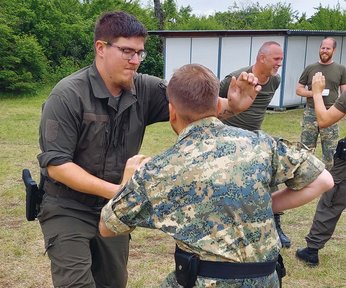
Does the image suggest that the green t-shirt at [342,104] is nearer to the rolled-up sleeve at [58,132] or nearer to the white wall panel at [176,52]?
the rolled-up sleeve at [58,132]

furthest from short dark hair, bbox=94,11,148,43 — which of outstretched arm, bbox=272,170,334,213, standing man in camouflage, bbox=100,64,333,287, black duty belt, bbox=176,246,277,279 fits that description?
black duty belt, bbox=176,246,277,279

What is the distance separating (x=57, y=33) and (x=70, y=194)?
70.4 ft

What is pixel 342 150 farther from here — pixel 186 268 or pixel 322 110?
pixel 186 268

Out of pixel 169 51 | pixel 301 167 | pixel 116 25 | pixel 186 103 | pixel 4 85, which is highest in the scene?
pixel 116 25

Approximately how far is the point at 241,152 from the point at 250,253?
1.35 ft

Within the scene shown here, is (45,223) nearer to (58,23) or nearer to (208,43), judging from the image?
(208,43)

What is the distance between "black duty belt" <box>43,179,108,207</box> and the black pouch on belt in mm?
932

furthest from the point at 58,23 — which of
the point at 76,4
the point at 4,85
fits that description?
the point at 4,85

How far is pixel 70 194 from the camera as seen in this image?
2910 mm

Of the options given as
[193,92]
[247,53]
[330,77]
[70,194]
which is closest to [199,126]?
[193,92]

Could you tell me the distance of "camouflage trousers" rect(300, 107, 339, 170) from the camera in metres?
6.92

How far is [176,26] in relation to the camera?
2839cm

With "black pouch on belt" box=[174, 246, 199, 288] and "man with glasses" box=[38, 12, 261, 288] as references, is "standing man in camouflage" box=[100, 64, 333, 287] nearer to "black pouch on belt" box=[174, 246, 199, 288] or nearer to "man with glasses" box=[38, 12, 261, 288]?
"black pouch on belt" box=[174, 246, 199, 288]

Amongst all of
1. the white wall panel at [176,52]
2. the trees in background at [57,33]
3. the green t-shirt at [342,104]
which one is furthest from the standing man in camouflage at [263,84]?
the trees in background at [57,33]
